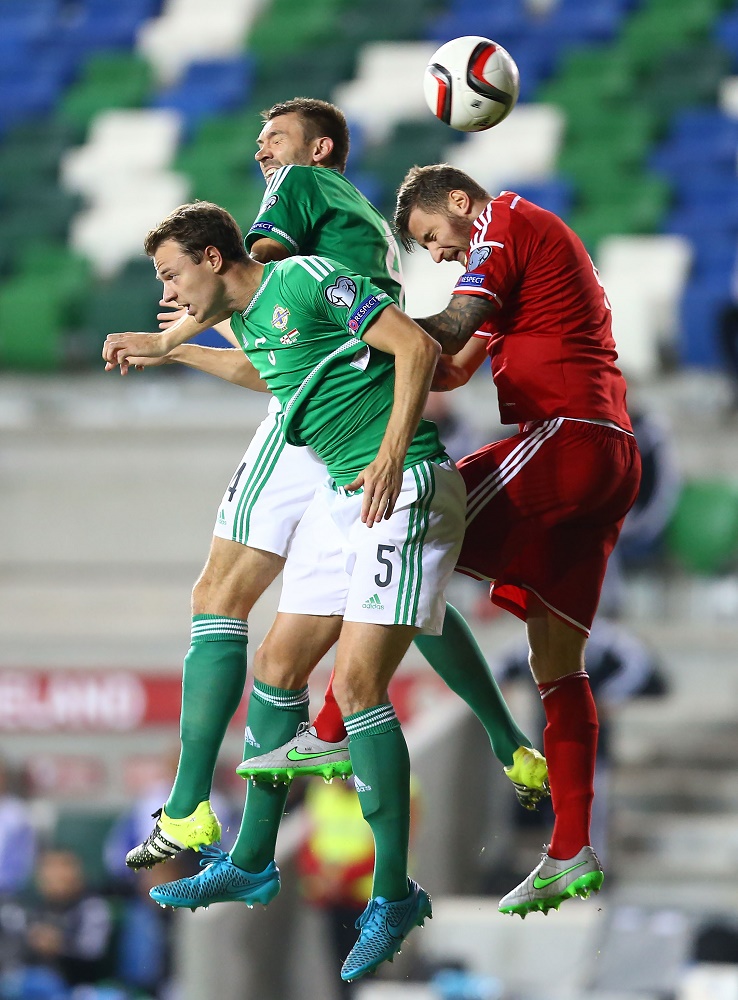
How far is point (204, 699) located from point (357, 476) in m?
0.84

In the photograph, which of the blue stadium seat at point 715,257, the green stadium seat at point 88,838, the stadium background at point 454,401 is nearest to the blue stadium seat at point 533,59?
the stadium background at point 454,401

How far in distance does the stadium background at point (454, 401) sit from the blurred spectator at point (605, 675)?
1.29 feet

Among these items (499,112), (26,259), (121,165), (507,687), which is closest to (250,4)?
(121,165)

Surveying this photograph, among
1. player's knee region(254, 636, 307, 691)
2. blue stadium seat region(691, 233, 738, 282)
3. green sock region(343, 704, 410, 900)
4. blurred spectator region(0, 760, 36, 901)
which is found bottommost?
blurred spectator region(0, 760, 36, 901)

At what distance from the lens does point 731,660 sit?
1220 centimetres

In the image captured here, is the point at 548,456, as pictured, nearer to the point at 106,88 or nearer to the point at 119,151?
the point at 119,151

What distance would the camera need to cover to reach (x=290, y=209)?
4.56m

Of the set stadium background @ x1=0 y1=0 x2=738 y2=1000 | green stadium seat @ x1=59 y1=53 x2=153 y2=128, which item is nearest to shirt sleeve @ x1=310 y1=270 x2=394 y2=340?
stadium background @ x1=0 y1=0 x2=738 y2=1000

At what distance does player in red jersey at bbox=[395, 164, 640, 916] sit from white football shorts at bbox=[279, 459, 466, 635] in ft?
0.78

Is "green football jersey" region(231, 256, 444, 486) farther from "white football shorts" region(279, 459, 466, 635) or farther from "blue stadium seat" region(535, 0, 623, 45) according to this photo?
"blue stadium seat" region(535, 0, 623, 45)

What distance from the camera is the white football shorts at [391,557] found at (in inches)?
172

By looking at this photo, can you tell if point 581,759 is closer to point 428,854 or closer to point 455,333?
point 455,333

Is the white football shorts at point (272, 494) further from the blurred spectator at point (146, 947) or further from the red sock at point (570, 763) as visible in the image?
the blurred spectator at point (146, 947)

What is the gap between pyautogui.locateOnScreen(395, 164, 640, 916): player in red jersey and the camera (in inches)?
181
